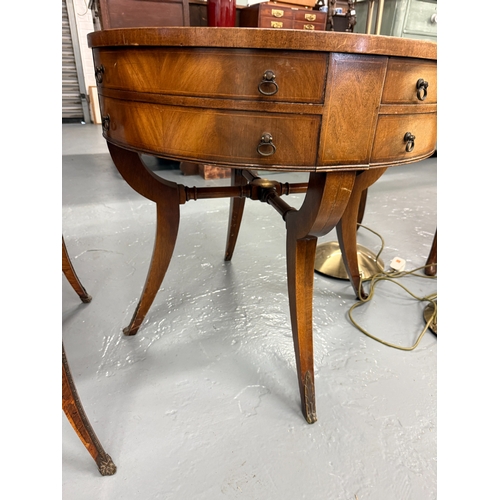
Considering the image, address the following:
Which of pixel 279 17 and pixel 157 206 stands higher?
pixel 279 17

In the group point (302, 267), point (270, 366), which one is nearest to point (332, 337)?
point (270, 366)

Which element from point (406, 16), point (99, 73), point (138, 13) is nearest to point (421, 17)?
point (406, 16)

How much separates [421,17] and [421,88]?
268 cm

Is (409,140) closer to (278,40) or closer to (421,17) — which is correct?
(278,40)

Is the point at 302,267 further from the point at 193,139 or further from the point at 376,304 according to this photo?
the point at 376,304

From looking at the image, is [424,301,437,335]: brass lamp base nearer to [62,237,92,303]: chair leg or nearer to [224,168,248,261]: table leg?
[224,168,248,261]: table leg

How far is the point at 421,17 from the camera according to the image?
8.79 ft

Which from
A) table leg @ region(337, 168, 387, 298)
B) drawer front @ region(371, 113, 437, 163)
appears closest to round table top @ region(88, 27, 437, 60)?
drawer front @ region(371, 113, 437, 163)

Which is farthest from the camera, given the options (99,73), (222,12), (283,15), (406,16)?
(406,16)

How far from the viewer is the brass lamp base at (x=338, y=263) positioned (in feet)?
4.85

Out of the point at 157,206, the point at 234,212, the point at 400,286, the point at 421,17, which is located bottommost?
the point at 400,286

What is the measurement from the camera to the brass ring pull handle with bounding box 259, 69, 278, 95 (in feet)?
1.78

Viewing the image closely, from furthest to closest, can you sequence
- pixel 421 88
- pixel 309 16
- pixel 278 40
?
1. pixel 309 16
2. pixel 421 88
3. pixel 278 40

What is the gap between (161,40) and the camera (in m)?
0.57
